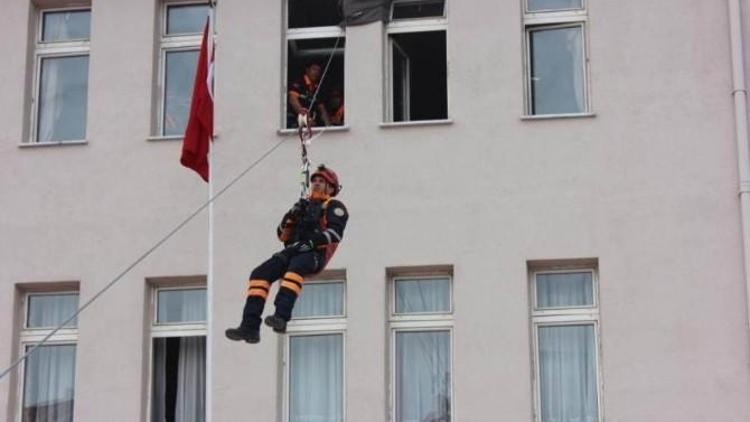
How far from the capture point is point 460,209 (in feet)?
54.3

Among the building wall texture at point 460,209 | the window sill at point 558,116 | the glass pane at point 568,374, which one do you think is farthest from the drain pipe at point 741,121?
the glass pane at point 568,374

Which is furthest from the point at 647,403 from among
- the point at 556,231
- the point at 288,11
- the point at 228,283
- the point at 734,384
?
the point at 288,11

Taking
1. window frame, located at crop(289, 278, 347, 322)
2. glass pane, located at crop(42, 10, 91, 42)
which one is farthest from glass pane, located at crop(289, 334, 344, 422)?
glass pane, located at crop(42, 10, 91, 42)

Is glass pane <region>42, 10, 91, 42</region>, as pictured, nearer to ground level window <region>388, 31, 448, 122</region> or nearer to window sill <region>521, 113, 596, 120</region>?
ground level window <region>388, 31, 448, 122</region>

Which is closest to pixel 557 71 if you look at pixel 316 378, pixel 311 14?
pixel 311 14

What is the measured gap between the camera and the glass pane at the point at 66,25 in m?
18.2

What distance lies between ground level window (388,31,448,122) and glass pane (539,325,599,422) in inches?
100.0

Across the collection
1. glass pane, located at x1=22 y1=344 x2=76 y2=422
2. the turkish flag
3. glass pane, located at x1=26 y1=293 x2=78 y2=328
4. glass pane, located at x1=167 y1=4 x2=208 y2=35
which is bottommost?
glass pane, located at x1=22 y1=344 x2=76 y2=422

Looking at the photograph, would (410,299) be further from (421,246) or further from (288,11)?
(288,11)

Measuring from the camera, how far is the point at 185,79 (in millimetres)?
17922

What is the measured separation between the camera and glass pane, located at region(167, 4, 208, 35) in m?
18.0

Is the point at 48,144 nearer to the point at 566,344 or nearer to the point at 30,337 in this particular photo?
the point at 30,337

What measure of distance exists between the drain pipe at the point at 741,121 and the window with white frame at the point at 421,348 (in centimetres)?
280

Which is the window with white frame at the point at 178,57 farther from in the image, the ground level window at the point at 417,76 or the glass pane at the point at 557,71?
the glass pane at the point at 557,71
